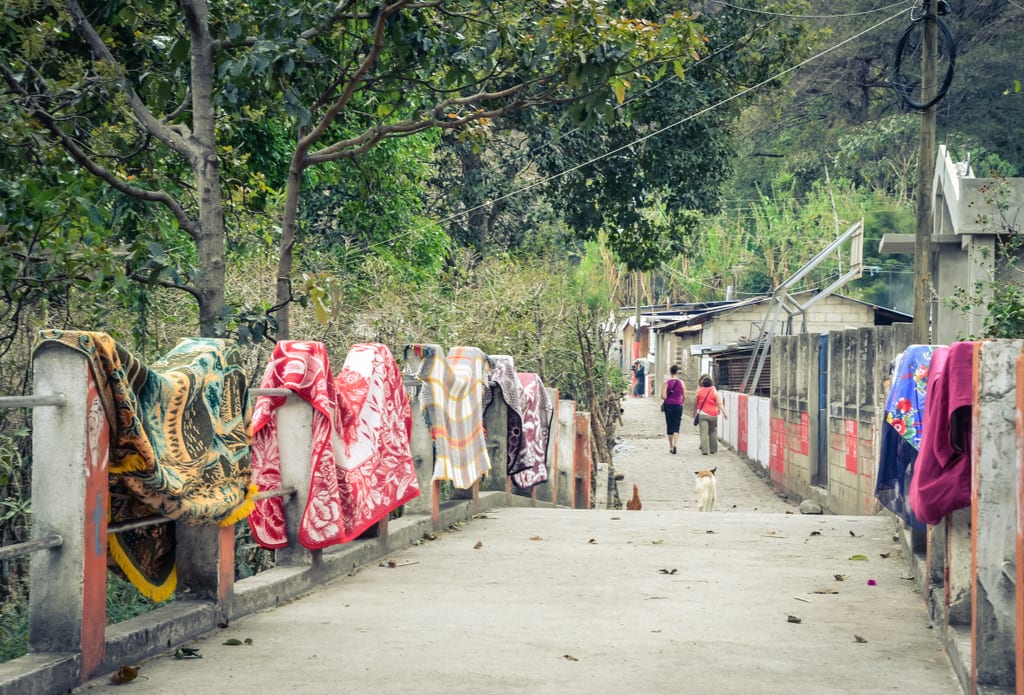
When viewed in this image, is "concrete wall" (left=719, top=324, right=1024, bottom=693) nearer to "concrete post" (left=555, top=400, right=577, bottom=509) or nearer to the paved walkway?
the paved walkway

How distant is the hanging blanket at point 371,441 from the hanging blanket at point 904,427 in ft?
10.5

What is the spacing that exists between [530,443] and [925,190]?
811 centimetres

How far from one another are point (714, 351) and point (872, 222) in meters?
17.7

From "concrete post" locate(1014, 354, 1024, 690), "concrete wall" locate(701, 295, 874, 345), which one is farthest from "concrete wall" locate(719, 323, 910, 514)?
"concrete wall" locate(701, 295, 874, 345)

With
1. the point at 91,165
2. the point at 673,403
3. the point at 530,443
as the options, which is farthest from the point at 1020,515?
the point at 673,403

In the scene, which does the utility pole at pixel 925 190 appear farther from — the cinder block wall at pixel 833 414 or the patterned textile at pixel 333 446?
the patterned textile at pixel 333 446

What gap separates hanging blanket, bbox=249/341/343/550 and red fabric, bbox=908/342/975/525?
325 centimetres

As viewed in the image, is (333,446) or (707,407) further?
(707,407)

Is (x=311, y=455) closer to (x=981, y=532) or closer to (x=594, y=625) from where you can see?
(x=594, y=625)

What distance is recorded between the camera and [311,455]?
22.6ft

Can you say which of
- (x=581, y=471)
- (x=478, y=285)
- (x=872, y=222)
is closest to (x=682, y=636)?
(x=581, y=471)

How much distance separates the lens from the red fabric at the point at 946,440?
4938 millimetres

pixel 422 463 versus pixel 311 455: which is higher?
pixel 311 455

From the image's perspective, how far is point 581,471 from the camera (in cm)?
1906
